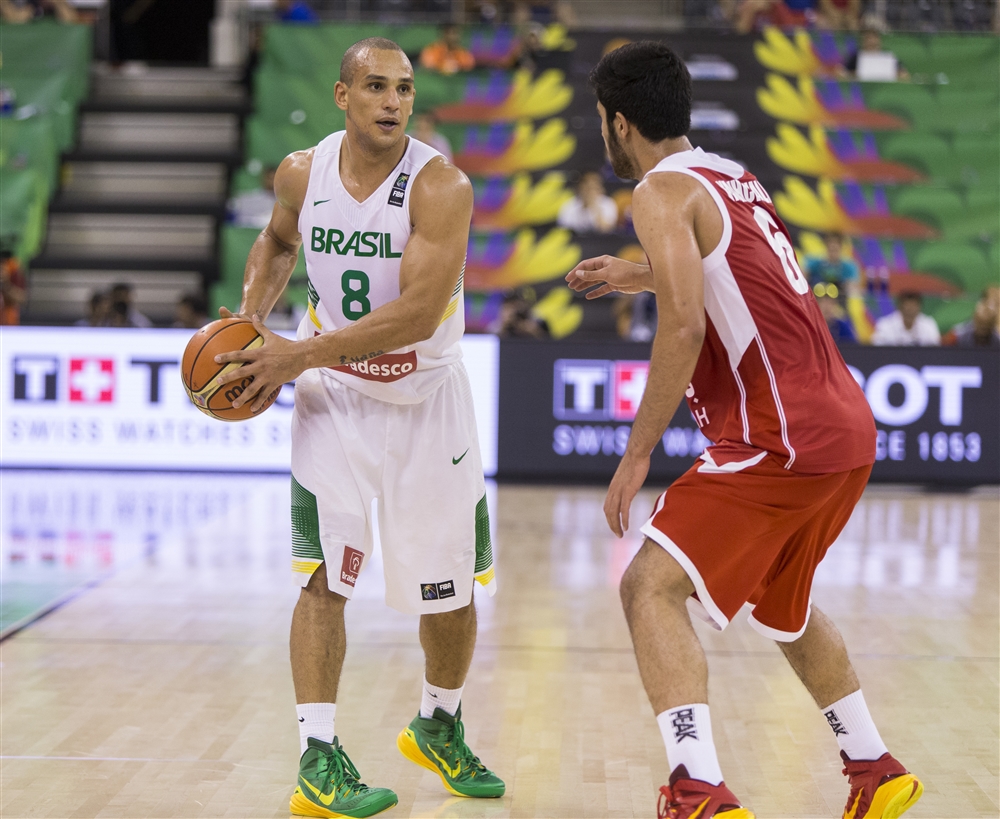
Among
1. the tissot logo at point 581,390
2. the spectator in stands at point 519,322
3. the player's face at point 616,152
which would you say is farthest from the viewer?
the spectator in stands at point 519,322

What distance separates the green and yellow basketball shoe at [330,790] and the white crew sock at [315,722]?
0.02 meters

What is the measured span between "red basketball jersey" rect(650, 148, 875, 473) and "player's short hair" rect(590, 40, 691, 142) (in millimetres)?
104

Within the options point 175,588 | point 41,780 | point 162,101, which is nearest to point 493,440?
point 175,588

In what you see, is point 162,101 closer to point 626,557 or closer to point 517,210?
point 517,210

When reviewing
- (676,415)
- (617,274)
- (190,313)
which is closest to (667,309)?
(617,274)

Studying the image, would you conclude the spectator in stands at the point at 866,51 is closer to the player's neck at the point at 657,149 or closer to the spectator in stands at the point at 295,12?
the spectator in stands at the point at 295,12

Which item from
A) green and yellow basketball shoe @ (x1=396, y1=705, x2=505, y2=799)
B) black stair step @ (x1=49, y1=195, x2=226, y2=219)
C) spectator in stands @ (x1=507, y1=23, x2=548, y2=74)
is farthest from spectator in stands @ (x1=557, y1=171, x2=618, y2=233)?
green and yellow basketball shoe @ (x1=396, y1=705, x2=505, y2=799)

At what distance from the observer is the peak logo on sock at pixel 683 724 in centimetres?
280

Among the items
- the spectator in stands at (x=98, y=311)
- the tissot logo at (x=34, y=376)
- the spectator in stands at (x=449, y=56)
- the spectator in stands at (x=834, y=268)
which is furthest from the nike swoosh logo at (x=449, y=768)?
the spectator in stands at (x=449, y=56)

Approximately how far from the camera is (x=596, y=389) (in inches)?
386

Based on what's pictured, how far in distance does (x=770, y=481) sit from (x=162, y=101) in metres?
14.3

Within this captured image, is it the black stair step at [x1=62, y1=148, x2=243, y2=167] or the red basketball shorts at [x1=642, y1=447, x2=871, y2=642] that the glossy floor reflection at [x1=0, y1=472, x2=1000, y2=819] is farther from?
the black stair step at [x1=62, y1=148, x2=243, y2=167]

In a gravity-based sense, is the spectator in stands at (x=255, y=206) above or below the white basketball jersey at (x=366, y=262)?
below

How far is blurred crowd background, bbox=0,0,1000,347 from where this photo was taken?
13.6 meters
